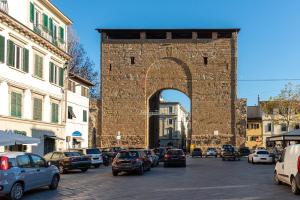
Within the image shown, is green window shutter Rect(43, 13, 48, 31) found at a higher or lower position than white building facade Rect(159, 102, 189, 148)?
higher

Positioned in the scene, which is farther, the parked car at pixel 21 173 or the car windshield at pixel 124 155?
the car windshield at pixel 124 155

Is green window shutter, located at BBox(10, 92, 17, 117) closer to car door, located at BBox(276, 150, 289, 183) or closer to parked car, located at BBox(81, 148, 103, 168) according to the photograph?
parked car, located at BBox(81, 148, 103, 168)

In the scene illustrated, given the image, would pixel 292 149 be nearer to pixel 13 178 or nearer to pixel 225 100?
pixel 13 178

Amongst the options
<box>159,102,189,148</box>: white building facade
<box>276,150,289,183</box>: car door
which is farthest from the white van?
<box>159,102,189,148</box>: white building facade

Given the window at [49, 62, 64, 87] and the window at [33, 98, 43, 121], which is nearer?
the window at [33, 98, 43, 121]

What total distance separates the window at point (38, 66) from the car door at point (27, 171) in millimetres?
19688

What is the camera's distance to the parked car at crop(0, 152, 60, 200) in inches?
575

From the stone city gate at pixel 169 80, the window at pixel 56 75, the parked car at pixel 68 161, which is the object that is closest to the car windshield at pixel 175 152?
the parked car at pixel 68 161

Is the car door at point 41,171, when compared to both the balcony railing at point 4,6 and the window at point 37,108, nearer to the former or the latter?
the balcony railing at point 4,6

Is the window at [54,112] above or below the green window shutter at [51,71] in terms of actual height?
below

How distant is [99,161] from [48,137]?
4773mm

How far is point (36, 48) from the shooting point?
35094mm

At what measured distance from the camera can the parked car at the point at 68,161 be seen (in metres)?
28.9

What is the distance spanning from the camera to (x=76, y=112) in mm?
46938
